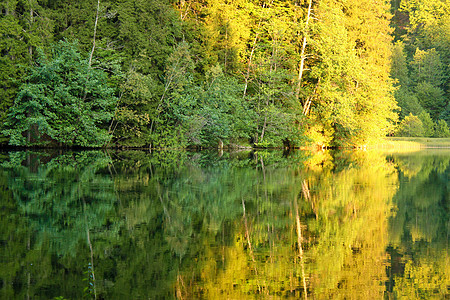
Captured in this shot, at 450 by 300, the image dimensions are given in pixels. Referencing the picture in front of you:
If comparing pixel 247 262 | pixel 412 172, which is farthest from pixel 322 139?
pixel 247 262

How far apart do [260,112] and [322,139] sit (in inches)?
286

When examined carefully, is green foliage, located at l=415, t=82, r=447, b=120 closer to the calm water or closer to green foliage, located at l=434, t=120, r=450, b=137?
green foliage, located at l=434, t=120, r=450, b=137

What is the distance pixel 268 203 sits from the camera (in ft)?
37.3

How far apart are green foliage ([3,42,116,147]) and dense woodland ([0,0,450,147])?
0.26ft

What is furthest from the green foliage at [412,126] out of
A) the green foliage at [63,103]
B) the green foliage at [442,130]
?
→ the green foliage at [63,103]

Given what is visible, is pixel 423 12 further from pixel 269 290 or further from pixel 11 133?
pixel 269 290

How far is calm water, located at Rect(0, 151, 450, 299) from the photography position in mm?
5660

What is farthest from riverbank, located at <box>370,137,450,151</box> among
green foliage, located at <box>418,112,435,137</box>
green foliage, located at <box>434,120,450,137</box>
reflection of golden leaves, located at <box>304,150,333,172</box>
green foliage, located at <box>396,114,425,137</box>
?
reflection of golden leaves, located at <box>304,150,333,172</box>

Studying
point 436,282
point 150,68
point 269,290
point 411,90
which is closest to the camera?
point 269,290

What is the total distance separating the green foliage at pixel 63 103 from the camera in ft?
94.5

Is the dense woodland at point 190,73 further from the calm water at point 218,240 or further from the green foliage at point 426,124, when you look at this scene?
the calm water at point 218,240

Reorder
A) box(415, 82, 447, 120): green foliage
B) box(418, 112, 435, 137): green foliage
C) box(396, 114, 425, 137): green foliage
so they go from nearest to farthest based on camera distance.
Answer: box(396, 114, 425, 137): green foliage → box(418, 112, 435, 137): green foliage → box(415, 82, 447, 120): green foliage

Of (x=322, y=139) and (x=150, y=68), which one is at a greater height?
(x=150, y=68)

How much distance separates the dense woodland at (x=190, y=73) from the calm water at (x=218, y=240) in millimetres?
16037
